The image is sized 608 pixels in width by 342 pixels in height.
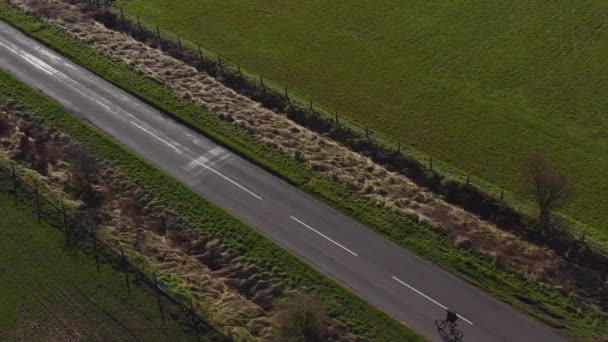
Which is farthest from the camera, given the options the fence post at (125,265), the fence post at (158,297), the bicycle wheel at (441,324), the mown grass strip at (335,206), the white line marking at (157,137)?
the white line marking at (157,137)

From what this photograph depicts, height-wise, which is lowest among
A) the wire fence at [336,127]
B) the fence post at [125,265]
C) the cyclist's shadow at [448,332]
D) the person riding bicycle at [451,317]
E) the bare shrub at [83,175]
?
→ the fence post at [125,265]

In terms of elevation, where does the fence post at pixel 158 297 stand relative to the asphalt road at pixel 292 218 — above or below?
below

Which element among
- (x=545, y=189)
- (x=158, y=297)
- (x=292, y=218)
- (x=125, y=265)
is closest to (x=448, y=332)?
(x=545, y=189)

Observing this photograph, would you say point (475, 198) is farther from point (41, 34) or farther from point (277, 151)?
point (41, 34)

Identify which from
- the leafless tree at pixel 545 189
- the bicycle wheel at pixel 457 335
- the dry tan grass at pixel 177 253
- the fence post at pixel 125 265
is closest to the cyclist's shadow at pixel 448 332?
the bicycle wheel at pixel 457 335

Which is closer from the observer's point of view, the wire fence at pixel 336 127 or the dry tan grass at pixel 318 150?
the dry tan grass at pixel 318 150

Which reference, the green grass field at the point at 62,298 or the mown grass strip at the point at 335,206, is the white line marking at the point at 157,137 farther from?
the green grass field at the point at 62,298

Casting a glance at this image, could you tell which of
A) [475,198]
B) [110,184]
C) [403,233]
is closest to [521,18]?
[475,198]
